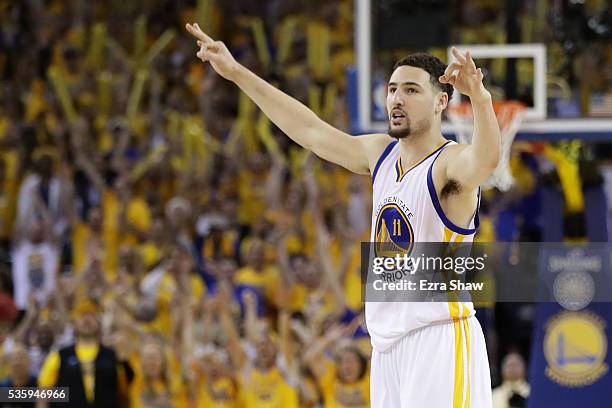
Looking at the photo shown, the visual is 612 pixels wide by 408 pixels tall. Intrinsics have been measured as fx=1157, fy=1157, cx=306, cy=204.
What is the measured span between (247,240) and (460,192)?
17.9 ft

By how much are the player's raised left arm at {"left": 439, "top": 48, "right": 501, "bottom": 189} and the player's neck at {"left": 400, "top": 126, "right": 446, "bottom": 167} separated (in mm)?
294

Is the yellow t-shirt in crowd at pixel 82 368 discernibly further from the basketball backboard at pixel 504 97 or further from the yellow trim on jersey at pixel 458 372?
the yellow trim on jersey at pixel 458 372

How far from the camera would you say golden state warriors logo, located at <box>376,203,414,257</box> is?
4.80 metres

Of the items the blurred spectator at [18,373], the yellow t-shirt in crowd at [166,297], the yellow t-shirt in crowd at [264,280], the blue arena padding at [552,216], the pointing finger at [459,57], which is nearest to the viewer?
the pointing finger at [459,57]

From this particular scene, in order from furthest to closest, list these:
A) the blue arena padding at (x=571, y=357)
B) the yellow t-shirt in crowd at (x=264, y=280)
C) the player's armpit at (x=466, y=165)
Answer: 1. the yellow t-shirt in crowd at (x=264, y=280)
2. the blue arena padding at (x=571, y=357)
3. the player's armpit at (x=466, y=165)

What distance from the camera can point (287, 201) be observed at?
10414 mm

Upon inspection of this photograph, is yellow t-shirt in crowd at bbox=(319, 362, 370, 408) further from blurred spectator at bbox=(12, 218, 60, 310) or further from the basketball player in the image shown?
the basketball player

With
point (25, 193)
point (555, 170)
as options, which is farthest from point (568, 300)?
point (25, 193)

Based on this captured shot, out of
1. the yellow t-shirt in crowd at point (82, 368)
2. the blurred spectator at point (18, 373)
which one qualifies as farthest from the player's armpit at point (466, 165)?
the blurred spectator at point (18, 373)

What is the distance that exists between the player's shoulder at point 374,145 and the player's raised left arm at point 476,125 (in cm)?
62

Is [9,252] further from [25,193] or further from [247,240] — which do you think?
[247,240]

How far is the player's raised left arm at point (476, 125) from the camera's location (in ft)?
14.1

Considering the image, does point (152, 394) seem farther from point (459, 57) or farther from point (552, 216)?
point (459, 57)

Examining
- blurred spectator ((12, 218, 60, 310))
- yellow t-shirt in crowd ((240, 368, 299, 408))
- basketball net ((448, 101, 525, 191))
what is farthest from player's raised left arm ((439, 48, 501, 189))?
blurred spectator ((12, 218, 60, 310))
